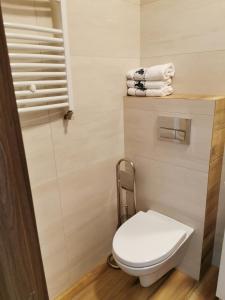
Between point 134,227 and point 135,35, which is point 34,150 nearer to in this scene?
point 134,227

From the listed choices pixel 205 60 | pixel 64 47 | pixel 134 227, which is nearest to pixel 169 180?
pixel 134 227

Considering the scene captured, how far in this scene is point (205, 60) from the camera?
4.73 ft

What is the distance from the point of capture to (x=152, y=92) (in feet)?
5.15

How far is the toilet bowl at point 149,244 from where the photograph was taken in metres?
1.28

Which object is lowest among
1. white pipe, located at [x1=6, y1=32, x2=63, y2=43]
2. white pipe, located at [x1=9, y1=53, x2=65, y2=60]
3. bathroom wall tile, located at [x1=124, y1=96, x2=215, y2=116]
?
bathroom wall tile, located at [x1=124, y1=96, x2=215, y2=116]

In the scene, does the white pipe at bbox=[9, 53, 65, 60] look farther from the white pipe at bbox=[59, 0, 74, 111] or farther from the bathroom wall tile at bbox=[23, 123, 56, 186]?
the bathroom wall tile at bbox=[23, 123, 56, 186]

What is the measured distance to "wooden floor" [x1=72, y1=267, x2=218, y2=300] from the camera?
5.09ft

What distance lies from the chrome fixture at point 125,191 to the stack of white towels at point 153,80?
1.74ft

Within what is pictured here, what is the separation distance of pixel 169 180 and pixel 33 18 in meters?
1.27

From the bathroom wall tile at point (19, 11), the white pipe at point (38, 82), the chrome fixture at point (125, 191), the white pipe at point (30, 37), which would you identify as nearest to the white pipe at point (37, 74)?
the white pipe at point (38, 82)

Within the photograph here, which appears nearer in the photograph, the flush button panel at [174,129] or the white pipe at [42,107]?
the white pipe at [42,107]

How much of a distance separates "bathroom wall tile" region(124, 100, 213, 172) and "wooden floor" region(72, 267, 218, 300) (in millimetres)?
854

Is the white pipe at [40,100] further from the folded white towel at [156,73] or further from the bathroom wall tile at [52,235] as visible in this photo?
the folded white towel at [156,73]

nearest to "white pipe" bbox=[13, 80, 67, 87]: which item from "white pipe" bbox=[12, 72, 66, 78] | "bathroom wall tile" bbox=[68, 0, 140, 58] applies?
"white pipe" bbox=[12, 72, 66, 78]
